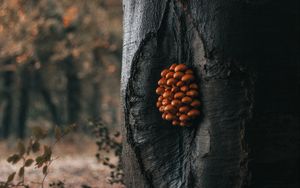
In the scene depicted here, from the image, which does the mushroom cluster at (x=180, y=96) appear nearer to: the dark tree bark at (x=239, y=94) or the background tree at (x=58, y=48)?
the dark tree bark at (x=239, y=94)

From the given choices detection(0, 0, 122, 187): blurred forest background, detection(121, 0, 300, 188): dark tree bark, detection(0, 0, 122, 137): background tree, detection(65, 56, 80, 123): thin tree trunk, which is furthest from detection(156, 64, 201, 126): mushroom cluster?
detection(65, 56, 80, 123): thin tree trunk

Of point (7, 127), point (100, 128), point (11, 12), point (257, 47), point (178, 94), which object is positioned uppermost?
point (11, 12)

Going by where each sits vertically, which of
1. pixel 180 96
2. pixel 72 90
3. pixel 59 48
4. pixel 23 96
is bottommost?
pixel 23 96

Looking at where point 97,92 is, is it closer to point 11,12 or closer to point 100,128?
point 11,12

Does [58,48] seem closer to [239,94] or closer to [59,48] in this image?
[59,48]

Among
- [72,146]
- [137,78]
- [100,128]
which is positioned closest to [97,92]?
[72,146]

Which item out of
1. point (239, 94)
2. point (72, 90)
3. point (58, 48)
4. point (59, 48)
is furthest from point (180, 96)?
point (72, 90)

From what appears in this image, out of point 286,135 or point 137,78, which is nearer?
point 286,135
